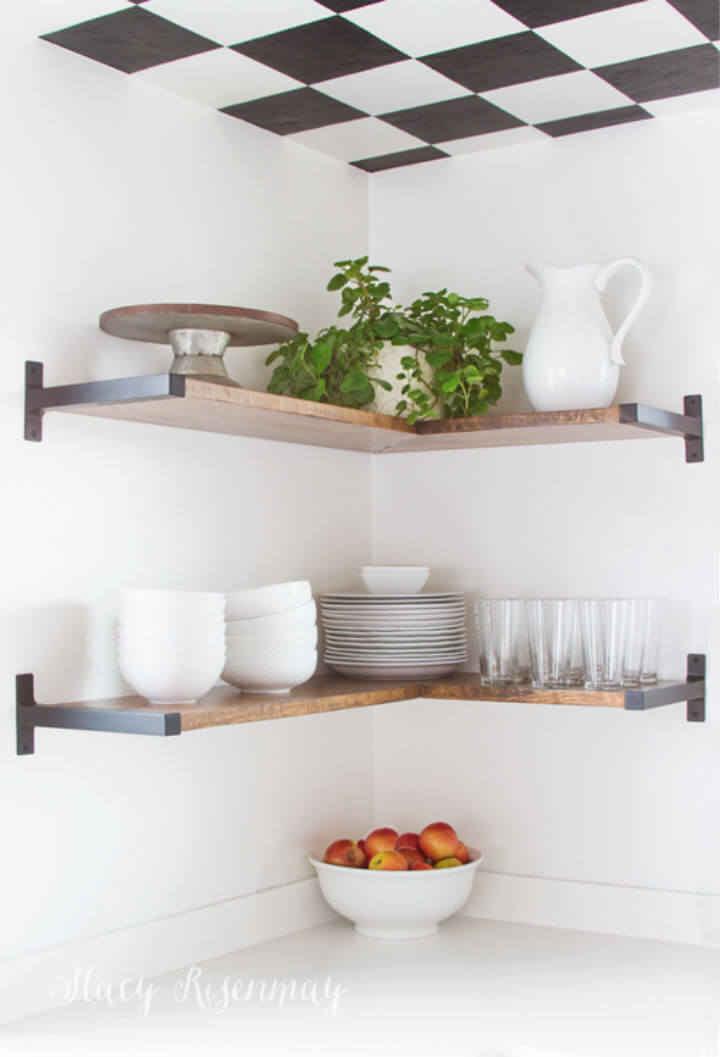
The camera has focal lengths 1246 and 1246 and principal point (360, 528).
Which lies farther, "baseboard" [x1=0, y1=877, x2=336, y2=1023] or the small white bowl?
the small white bowl

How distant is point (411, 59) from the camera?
6.31ft

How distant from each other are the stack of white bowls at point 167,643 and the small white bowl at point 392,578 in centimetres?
53

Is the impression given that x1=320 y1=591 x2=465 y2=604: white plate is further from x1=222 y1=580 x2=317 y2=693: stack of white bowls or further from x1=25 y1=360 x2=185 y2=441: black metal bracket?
x1=25 y1=360 x2=185 y2=441: black metal bracket

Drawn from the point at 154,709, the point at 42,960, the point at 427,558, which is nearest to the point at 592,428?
the point at 427,558

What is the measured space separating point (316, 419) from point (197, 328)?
23cm

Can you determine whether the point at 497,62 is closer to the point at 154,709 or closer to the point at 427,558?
the point at 427,558

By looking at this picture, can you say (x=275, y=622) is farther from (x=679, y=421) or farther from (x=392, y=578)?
(x=679, y=421)

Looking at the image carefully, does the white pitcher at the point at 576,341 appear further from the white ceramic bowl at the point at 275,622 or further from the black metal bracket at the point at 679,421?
the white ceramic bowl at the point at 275,622

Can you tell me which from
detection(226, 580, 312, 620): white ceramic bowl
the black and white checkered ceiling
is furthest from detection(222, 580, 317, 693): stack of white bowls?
the black and white checkered ceiling

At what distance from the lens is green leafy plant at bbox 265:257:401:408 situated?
2086 mm

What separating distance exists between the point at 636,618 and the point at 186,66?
44.2 inches

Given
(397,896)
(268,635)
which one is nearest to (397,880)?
(397,896)
